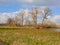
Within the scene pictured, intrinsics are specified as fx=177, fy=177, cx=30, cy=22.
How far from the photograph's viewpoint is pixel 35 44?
55.0 ft

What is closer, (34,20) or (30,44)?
(30,44)

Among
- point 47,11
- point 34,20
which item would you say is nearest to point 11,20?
point 34,20

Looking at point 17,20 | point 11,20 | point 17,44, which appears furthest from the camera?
point 17,20

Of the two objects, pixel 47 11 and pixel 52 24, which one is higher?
pixel 47 11

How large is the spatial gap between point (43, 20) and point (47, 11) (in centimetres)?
774

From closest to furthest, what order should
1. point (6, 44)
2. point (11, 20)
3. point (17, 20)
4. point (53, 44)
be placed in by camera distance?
point (53, 44), point (6, 44), point (11, 20), point (17, 20)

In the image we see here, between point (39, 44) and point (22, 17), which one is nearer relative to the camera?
point (39, 44)

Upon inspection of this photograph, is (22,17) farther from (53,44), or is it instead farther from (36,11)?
(53,44)

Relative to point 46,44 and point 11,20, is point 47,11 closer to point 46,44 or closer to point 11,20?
point 11,20

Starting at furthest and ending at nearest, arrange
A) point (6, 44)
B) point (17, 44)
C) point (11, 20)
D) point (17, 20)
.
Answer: point (17, 20) → point (11, 20) → point (6, 44) → point (17, 44)

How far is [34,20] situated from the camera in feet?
262

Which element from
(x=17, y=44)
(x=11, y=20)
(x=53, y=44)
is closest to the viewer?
(x=53, y=44)

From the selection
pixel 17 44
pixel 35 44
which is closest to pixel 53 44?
pixel 35 44

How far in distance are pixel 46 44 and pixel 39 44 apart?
66 centimetres
